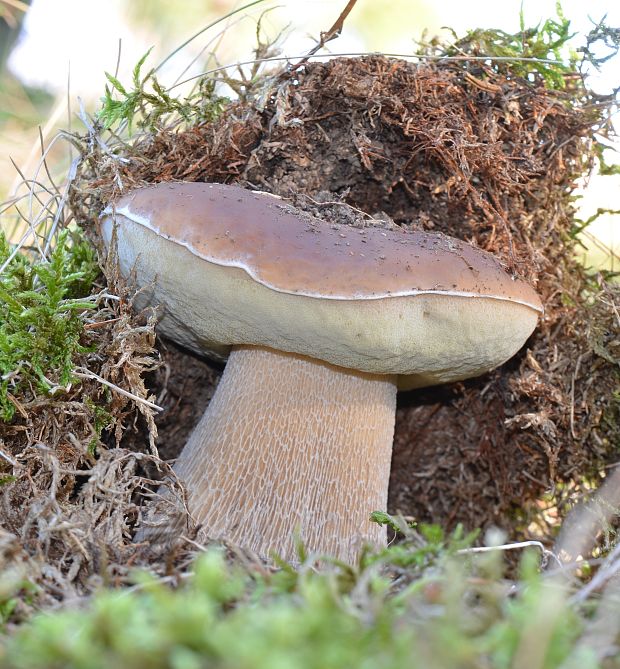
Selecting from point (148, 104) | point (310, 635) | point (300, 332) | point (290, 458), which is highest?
point (148, 104)

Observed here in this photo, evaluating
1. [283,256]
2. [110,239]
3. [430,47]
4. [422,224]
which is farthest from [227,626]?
[430,47]

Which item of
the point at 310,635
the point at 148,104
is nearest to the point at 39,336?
the point at 148,104

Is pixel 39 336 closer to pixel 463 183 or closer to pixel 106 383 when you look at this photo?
pixel 106 383

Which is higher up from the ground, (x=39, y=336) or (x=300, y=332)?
(x=300, y=332)

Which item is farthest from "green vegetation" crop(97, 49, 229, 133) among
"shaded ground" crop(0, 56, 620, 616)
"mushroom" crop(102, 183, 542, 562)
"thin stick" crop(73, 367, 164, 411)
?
"thin stick" crop(73, 367, 164, 411)

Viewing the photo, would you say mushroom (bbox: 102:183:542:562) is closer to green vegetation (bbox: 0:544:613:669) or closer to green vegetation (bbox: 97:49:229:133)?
green vegetation (bbox: 97:49:229:133)

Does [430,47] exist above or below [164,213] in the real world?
above

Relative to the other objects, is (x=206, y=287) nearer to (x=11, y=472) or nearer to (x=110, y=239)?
(x=110, y=239)
